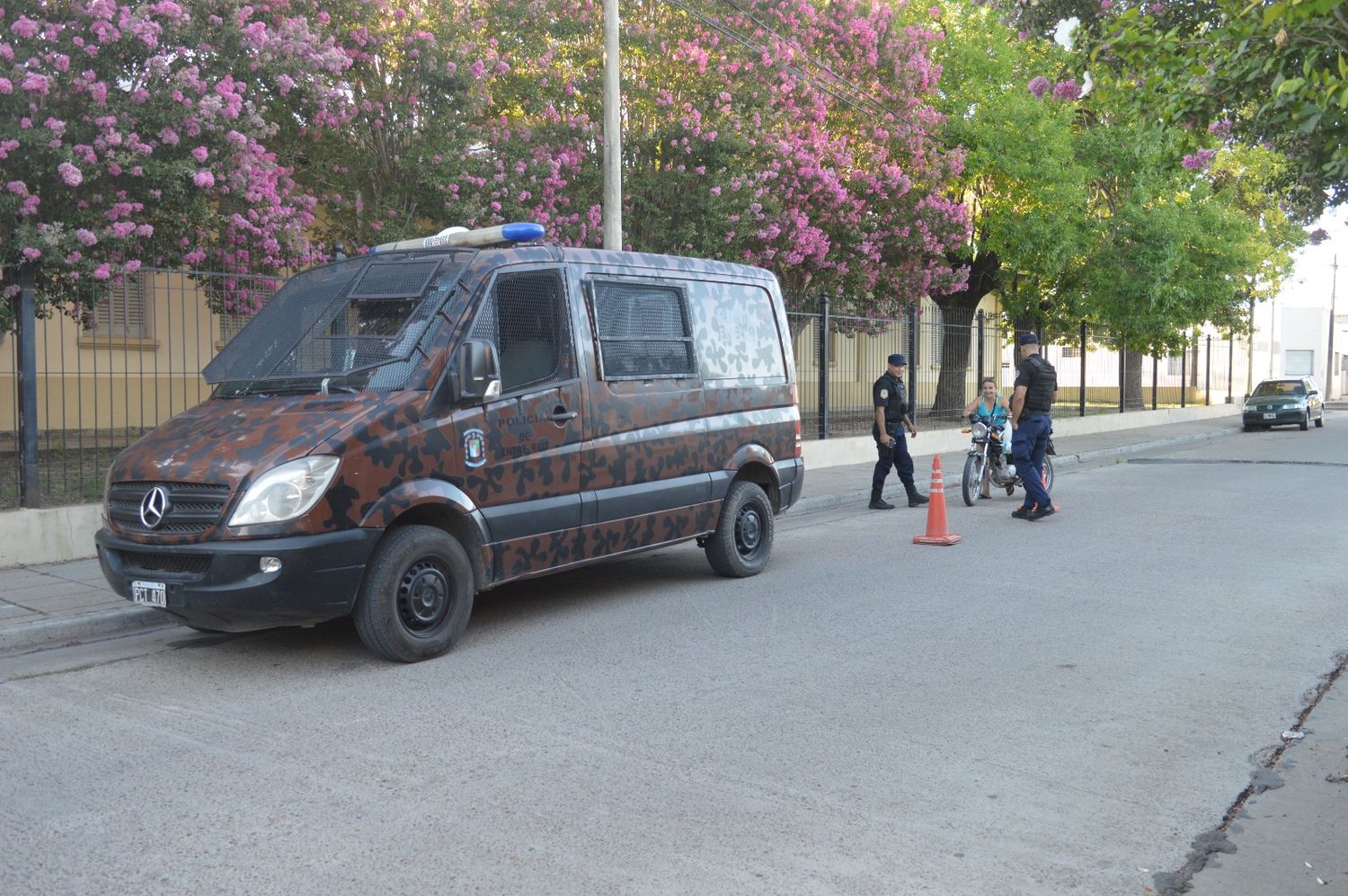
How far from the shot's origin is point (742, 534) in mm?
9477

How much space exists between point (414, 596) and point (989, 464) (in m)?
10.0

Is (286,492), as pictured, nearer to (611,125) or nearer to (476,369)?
(476,369)

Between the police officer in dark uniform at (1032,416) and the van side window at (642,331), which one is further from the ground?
the van side window at (642,331)

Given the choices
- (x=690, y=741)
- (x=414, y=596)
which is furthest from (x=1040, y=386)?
(x=690, y=741)

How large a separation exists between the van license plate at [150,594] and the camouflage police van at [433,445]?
0.04 feet

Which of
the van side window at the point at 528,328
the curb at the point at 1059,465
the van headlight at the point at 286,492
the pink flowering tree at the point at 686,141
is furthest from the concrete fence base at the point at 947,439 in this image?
the van headlight at the point at 286,492

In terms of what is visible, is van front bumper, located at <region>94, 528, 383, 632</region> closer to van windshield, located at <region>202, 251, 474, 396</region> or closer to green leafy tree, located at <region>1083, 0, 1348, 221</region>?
van windshield, located at <region>202, 251, 474, 396</region>

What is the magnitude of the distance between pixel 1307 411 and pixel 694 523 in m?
30.4

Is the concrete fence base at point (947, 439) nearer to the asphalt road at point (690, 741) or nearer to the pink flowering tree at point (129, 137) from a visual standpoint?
the asphalt road at point (690, 741)

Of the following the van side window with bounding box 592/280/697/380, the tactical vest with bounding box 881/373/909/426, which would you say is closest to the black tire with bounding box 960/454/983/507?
the tactical vest with bounding box 881/373/909/426

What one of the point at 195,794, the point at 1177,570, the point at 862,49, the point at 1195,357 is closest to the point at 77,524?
the point at 195,794

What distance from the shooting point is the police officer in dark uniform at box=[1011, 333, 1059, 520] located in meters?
12.8

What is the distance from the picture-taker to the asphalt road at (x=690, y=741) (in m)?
3.99

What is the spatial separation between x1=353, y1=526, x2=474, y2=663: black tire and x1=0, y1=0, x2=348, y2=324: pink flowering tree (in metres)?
5.59
